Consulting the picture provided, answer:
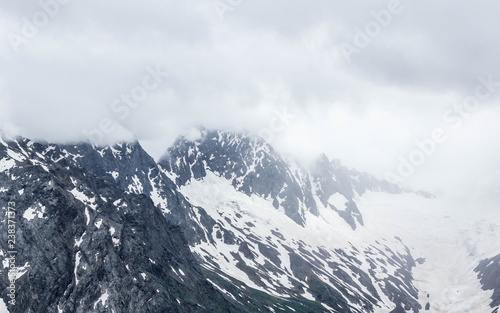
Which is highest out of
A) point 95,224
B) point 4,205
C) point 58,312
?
point 95,224

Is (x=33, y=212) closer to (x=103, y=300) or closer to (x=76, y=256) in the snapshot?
(x=76, y=256)

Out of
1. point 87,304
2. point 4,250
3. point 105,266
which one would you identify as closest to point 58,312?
point 87,304

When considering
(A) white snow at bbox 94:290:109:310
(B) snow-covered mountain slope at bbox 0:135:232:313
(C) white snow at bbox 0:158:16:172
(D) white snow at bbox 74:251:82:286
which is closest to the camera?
(A) white snow at bbox 94:290:109:310

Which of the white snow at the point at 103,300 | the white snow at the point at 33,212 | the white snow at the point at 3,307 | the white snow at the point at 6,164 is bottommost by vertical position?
the white snow at the point at 3,307

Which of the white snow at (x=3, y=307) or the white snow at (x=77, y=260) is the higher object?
the white snow at (x=77, y=260)

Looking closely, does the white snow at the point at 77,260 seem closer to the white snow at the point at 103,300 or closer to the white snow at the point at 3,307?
the white snow at the point at 103,300

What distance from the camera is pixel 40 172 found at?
13688cm

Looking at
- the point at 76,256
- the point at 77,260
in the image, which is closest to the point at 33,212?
the point at 76,256

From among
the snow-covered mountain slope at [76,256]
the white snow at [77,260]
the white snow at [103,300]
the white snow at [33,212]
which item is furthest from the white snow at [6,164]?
the white snow at [103,300]

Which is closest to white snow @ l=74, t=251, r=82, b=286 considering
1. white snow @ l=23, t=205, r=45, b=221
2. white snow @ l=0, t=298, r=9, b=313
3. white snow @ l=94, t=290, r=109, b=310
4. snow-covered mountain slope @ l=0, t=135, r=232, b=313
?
snow-covered mountain slope @ l=0, t=135, r=232, b=313

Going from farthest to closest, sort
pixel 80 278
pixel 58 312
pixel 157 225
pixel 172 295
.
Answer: pixel 157 225
pixel 172 295
pixel 80 278
pixel 58 312

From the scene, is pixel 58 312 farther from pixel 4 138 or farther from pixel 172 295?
pixel 4 138

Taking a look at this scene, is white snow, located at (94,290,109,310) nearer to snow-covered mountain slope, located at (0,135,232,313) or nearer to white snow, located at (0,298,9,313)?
snow-covered mountain slope, located at (0,135,232,313)

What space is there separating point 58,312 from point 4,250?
955 inches
